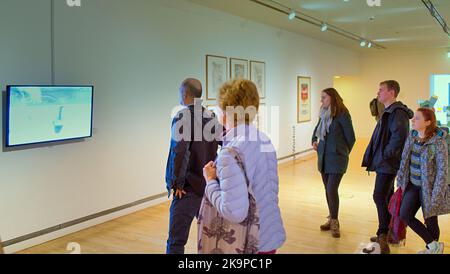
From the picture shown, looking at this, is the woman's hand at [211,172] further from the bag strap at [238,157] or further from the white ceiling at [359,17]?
the white ceiling at [359,17]

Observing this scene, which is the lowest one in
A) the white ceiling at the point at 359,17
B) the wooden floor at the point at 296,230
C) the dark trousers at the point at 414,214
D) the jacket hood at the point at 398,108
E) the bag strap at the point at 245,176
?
the wooden floor at the point at 296,230

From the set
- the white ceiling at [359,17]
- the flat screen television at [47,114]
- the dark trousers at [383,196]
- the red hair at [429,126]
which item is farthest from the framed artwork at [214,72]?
the red hair at [429,126]

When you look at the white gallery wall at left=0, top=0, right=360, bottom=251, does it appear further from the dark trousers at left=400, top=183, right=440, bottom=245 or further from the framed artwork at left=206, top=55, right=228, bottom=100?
the dark trousers at left=400, top=183, right=440, bottom=245

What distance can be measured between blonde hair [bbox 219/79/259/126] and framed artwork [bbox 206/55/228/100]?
Result: 15.2 feet

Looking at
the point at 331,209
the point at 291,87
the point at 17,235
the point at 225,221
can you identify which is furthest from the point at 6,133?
the point at 291,87

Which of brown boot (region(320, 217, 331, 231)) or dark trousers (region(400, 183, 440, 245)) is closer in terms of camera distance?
dark trousers (region(400, 183, 440, 245))

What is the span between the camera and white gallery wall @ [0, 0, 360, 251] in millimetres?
4016

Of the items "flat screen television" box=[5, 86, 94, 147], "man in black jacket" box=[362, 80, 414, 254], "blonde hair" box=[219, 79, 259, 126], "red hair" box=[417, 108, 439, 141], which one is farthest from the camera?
"flat screen television" box=[5, 86, 94, 147]

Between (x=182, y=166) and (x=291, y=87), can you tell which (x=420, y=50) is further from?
(x=182, y=166)

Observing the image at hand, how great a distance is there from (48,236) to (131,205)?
4.05 feet

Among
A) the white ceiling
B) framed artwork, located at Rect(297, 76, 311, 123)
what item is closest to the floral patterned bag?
the white ceiling

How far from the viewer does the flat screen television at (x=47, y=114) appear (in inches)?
150

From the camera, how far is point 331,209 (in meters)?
4.39

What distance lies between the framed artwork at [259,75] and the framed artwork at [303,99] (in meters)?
1.85
